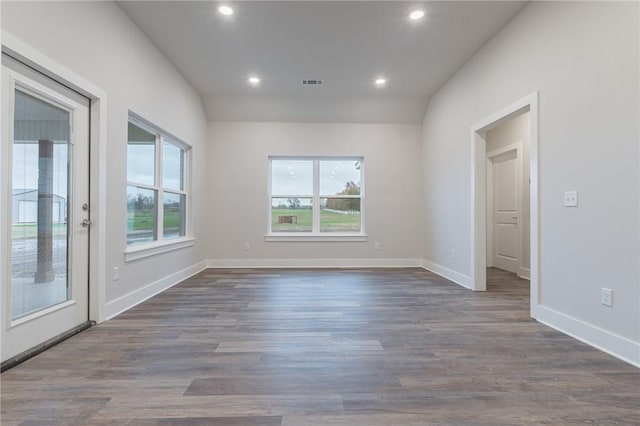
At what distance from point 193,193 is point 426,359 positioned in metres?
4.04

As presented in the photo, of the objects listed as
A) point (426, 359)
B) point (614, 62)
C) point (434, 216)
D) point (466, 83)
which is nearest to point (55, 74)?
point (426, 359)

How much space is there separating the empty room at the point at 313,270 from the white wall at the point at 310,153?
0.47 m

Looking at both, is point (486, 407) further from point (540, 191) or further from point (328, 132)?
point (328, 132)

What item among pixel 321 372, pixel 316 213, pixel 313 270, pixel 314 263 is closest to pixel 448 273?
pixel 313 270

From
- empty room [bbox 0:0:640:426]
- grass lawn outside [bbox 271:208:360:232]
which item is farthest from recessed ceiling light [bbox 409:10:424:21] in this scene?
grass lawn outside [bbox 271:208:360:232]

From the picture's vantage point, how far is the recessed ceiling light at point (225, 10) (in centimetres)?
276

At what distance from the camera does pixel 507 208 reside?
5.15 meters

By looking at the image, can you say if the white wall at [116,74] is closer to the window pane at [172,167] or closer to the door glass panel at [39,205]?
the window pane at [172,167]

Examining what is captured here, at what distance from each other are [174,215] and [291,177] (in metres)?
2.14

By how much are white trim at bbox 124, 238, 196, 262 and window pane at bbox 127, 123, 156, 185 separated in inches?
28.9

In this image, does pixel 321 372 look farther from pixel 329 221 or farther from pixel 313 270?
pixel 329 221

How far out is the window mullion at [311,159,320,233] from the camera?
219 inches

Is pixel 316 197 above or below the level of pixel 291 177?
below

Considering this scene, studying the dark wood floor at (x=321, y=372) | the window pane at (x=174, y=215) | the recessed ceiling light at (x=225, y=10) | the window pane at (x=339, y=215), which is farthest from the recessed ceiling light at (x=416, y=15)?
the window pane at (x=174, y=215)
